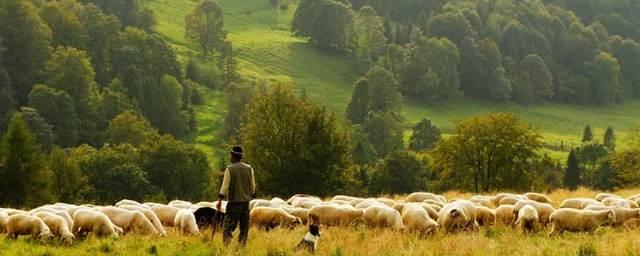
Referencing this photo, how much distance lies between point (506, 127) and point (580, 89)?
13312cm

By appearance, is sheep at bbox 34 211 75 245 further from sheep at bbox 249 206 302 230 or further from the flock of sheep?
sheep at bbox 249 206 302 230

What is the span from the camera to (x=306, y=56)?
190 meters

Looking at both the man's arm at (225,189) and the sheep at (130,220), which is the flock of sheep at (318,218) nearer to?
the sheep at (130,220)

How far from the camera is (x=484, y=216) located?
23234mm

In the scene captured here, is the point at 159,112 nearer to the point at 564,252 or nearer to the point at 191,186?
the point at 191,186

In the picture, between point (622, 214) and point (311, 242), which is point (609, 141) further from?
point (311, 242)

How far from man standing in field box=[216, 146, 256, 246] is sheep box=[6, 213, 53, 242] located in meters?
4.90

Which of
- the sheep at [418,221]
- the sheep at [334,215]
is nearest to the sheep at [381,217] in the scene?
the sheep at [418,221]

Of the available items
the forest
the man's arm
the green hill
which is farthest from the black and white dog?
the green hill

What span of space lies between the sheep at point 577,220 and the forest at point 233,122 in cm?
3106

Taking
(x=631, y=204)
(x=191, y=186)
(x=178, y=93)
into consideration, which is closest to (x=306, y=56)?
(x=178, y=93)

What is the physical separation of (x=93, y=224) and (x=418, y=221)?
914 cm

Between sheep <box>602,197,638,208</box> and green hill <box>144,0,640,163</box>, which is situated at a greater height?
sheep <box>602,197,638,208</box>

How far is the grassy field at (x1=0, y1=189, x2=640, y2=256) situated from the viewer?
15.9 metres
